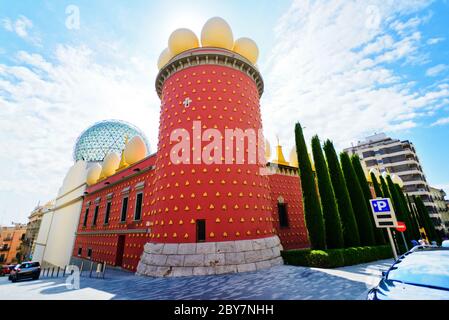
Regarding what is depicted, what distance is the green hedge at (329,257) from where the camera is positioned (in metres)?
10.3

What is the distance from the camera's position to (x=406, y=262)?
15.0ft

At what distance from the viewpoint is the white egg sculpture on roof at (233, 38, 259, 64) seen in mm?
15648

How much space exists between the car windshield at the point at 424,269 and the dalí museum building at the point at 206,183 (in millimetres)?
6957

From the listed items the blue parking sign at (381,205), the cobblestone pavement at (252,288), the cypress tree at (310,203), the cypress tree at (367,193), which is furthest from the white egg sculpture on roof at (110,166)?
the cypress tree at (367,193)

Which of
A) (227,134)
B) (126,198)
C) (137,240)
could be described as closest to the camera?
(227,134)

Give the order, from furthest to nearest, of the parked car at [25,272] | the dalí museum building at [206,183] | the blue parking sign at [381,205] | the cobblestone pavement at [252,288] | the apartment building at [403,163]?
1. the apartment building at [403,163]
2. the parked car at [25,272]
3. the dalí museum building at [206,183]
4. the blue parking sign at [381,205]
5. the cobblestone pavement at [252,288]

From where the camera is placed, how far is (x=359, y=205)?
1485 centimetres

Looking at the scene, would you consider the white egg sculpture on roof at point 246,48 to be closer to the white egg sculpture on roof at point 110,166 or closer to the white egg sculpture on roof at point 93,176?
the white egg sculpture on roof at point 110,166

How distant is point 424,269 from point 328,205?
8975mm

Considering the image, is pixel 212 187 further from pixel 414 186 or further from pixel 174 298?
pixel 414 186

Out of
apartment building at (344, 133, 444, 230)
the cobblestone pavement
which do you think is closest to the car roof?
the cobblestone pavement

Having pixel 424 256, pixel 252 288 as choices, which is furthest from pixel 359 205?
pixel 252 288
